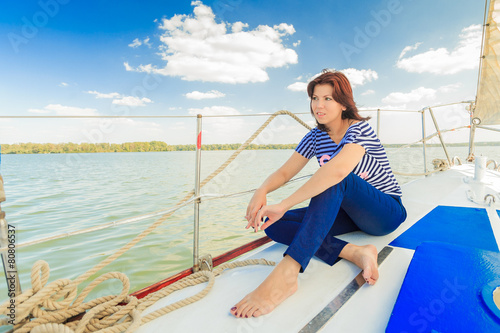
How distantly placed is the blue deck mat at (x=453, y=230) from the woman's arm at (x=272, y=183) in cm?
65

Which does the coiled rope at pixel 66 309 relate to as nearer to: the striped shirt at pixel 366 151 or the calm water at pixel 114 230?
the calm water at pixel 114 230

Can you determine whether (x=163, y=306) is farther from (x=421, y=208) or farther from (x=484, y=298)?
(x=421, y=208)

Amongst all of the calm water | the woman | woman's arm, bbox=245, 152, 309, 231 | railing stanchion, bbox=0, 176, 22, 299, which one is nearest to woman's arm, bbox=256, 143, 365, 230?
the woman

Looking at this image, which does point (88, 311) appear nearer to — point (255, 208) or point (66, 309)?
point (66, 309)

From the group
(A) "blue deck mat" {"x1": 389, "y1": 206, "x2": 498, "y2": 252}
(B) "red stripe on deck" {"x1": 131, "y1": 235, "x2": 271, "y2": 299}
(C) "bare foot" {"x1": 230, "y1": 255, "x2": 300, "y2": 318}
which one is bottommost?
(B) "red stripe on deck" {"x1": 131, "y1": 235, "x2": 271, "y2": 299}

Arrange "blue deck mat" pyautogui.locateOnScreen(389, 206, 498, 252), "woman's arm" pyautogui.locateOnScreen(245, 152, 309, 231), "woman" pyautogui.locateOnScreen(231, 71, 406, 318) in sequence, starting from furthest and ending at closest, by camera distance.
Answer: "blue deck mat" pyautogui.locateOnScreen(389, 206, 498, 252) → "woman's arm" pyautogui.locateOnScreen(245, 152, 309, 231) → "woman" pyautogui.locateOnScreen(231, 71, 406, 318)

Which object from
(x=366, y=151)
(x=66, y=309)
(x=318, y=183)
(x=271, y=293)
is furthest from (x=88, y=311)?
(x=366, y=151)

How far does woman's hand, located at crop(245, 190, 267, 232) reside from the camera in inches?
44.7

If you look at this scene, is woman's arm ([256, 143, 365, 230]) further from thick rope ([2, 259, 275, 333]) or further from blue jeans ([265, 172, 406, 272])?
thick rope ([2, 259, 275, 333])

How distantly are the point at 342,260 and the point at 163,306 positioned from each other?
782mm

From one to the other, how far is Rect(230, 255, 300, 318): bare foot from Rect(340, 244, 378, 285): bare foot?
0.28 meters

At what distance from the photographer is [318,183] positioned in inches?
40.6

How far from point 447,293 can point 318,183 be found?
499mm

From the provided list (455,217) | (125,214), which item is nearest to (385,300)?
(455,217)
